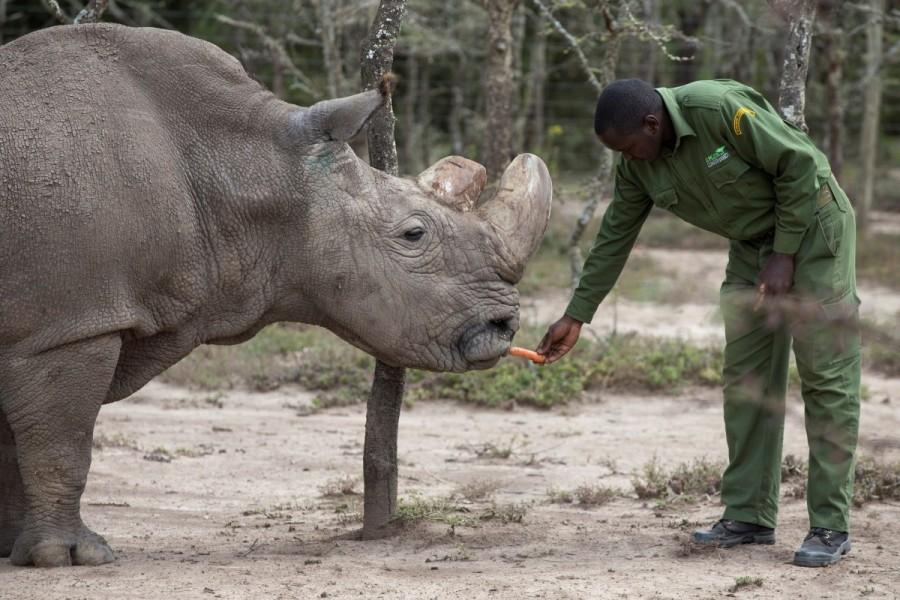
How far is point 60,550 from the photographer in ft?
16.3

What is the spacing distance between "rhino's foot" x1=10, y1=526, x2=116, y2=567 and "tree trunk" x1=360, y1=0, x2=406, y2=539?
1129 mm

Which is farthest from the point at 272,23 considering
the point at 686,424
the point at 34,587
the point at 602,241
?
the point at 34,587

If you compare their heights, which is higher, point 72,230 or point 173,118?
point 173,118

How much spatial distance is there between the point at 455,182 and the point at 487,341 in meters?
0.63

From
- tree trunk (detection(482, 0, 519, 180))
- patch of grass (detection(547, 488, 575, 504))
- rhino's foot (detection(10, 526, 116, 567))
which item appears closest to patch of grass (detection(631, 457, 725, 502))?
patch of grass (detection(547, 488, 575, 504))

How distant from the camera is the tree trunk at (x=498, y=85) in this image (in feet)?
28.2

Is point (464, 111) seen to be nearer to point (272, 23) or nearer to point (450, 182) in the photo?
point (272, 23)

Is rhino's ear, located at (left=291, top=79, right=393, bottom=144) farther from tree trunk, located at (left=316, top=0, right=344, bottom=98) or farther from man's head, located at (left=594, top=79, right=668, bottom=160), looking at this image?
tree trunk, located at (left=316, top=0, right=344, bottom=98)

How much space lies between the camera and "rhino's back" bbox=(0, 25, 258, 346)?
15.3 ft

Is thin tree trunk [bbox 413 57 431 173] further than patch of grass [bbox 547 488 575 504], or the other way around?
thin tree trunk [bbox 413 57 431 173]

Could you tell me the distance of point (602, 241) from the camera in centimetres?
562

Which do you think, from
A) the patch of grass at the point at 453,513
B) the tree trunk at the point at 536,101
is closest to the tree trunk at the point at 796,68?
the patch of grass at the point at 453,513

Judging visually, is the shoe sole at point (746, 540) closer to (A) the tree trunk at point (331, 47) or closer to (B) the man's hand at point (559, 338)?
(B) the man's hand at point (559, 338)

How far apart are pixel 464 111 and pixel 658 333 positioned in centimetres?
539
